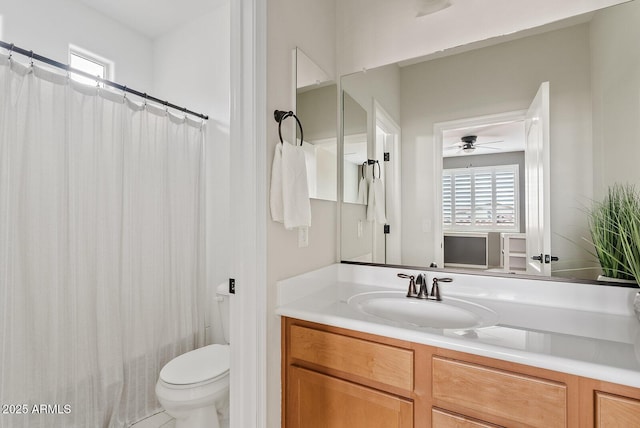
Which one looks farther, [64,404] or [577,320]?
[64,404]

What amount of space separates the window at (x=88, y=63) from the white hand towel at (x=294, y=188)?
2024mm

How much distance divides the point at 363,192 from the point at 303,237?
0.48 m

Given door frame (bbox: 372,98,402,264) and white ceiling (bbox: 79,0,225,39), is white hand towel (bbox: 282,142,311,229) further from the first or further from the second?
white ceiling (bbox: 79,0,225,39)

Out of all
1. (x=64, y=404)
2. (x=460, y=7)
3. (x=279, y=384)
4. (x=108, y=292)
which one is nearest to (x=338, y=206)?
(x=279, y=384)

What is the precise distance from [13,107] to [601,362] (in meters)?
2.56

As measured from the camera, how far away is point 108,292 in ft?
6.28

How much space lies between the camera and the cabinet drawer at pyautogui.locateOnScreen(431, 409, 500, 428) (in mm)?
873

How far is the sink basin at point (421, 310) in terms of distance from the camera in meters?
1.18

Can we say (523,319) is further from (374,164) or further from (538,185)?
(374,164)

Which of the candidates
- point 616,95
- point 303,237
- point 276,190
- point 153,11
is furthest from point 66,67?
point 616,95

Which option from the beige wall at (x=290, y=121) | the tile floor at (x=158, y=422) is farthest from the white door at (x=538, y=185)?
the tile floor at (x=158, y=422)

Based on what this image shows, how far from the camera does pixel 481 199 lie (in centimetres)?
137

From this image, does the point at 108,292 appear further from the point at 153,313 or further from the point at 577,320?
the point at 577,320

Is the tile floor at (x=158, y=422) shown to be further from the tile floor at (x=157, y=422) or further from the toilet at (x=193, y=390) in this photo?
the toilet at (x=193, y=390)
